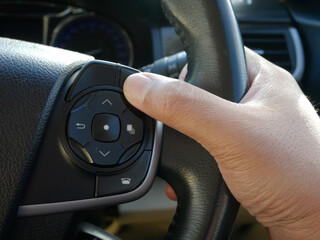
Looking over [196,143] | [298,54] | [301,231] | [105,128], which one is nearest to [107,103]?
[105,128]

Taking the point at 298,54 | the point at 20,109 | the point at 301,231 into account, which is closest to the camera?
the point at 20,109

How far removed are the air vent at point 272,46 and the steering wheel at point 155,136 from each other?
1.07m

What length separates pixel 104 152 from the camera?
0.58 meters

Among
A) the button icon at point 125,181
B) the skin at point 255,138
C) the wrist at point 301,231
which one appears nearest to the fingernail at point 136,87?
the skin at point 255,138

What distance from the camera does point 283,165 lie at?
23.0 inches

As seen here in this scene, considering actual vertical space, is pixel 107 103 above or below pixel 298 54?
above

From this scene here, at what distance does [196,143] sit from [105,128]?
0.44 feet

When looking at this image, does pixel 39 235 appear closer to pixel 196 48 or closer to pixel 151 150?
pixel 151 150

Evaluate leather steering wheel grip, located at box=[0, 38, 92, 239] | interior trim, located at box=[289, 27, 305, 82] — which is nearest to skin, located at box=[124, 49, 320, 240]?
leather steering wheel grip, located at box=[0, 38, 92, 239]

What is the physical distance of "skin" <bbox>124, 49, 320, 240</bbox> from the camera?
0.56 m

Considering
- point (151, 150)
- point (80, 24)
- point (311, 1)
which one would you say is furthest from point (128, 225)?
point (311, 1)

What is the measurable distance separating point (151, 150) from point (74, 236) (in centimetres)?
20

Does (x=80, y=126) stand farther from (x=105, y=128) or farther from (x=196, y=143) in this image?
(x=196, y=143)

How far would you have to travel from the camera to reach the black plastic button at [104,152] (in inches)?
22.9
